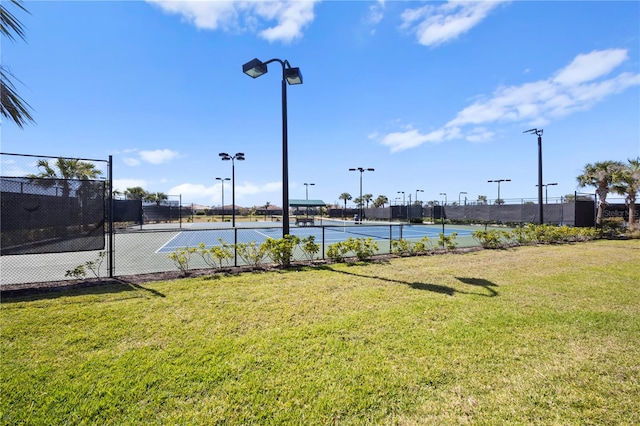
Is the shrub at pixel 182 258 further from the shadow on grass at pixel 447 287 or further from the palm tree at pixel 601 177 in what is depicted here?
the palm tree at pixel 601 177

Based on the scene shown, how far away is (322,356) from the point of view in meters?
2.90

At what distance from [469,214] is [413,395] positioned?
33.1 m

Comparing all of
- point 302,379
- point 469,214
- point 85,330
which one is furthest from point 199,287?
point 469,214

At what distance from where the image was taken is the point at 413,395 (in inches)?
91.0

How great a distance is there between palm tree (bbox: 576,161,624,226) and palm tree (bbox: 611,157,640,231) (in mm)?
287

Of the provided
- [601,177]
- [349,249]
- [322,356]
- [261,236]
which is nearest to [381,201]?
[601,177]

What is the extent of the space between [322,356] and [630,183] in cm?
2524

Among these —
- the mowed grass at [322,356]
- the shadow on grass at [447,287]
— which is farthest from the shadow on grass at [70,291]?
the shadow on grass at [447,287]

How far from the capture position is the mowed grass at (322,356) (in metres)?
2.15

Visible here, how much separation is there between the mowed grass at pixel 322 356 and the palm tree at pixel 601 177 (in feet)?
61.2

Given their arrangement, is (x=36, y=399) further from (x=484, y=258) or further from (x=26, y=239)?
(x=484, y=258)

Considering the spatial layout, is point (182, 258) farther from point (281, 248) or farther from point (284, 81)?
point (284, 81)

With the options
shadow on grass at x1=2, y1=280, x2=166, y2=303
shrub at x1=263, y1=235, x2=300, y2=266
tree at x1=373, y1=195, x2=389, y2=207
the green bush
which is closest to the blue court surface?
the green bush

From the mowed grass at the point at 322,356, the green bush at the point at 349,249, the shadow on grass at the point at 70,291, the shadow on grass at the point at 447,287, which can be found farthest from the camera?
the green bush at the point at 349,249
